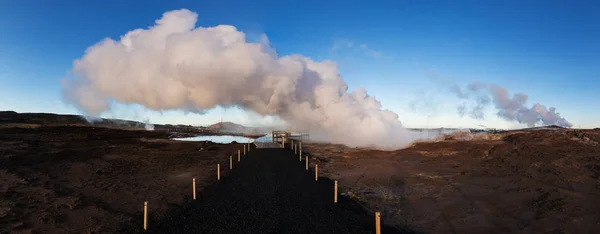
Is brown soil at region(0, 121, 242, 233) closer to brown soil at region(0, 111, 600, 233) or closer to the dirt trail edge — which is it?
brown soil at region(0, 111, 600, 233)

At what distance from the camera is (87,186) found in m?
20.6

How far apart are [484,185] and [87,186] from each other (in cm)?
2569

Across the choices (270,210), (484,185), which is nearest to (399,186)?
(484,185)

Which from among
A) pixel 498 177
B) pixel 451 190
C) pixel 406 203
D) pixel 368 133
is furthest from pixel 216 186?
pixel 368 133

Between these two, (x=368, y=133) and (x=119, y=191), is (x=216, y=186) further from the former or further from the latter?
(x=368, y=133)

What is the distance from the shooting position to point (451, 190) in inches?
732

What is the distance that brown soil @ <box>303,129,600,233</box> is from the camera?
13312 millimetres

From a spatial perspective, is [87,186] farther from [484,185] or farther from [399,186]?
[484,185]

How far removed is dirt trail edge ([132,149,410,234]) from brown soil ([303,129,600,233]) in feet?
5.91

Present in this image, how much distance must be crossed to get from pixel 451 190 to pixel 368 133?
29.0 meters

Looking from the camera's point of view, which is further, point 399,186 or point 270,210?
point 399,186

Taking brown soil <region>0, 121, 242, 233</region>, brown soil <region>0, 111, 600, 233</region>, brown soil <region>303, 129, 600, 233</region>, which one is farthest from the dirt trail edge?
brown soil <region>303, 129, 600, 233</region>

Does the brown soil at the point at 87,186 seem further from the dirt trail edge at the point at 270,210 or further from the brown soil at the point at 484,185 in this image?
the brown soil at the point at 484,185

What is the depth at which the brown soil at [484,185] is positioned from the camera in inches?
524
